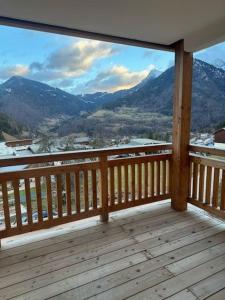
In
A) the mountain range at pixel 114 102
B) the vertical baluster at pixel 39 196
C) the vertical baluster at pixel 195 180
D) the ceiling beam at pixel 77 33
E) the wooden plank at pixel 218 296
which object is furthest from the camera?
the vertical baluster at pixel 195 180

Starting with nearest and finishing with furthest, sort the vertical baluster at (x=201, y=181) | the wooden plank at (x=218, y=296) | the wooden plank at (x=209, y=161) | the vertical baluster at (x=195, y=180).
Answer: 1. the wooden plank at (x=218, y=296)
2. the wooden plank at (x=209, y=161)
3. the vertical baluster at (x=201, y=181)
4. the vertical baluster at (x=195, y=180)

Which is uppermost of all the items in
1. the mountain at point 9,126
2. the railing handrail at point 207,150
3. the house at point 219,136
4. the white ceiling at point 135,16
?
the white ceiling at point 135,16

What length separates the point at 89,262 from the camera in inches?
78.5

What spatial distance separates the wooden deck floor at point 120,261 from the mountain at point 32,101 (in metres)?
1.33

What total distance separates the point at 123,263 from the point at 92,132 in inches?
56.8

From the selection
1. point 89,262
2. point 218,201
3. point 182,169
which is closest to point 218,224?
point 218,201

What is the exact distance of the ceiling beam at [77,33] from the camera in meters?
2.11

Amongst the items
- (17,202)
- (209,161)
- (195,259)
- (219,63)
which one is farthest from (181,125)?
(17,202)

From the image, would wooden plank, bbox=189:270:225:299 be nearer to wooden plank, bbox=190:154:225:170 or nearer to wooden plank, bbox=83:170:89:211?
wooden plank, bbox=190:154:225:170

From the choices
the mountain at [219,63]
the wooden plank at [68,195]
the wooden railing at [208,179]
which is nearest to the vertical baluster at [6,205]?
the wooden plank at [68,195]

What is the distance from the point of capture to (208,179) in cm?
276

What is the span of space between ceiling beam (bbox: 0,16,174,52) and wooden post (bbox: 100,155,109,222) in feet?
4.63

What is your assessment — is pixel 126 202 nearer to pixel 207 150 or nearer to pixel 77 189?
pixel 77 189

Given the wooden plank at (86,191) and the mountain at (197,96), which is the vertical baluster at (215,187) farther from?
the wooden plank at (86,191)
